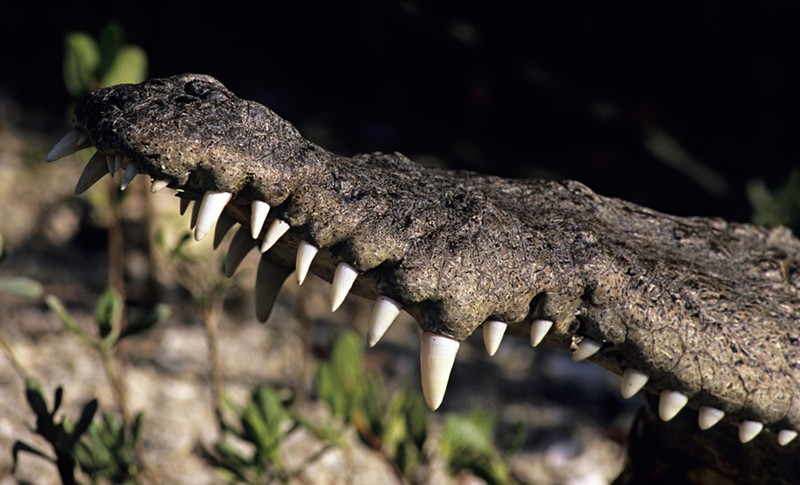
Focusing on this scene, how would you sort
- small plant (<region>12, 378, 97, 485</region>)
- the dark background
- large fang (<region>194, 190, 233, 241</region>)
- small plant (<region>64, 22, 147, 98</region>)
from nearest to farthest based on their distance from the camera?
large fang (<region>194, 190, 233, 241</region>), small plant (<region>12, 378, 97, 485</region>), small plant (<region>64, 22, 147, 98</region>), the dark background

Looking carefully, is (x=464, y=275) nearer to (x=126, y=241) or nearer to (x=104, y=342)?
(x=104, y=342)

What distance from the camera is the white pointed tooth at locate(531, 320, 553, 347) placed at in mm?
1227

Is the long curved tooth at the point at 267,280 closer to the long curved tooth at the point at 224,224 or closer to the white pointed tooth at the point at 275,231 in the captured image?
the long curved tooth at the point at 224,224

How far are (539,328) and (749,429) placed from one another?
34 cm

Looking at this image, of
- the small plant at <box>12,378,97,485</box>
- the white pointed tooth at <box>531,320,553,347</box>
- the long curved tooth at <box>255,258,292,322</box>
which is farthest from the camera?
the small plant at <box>12,378,97,485</box>

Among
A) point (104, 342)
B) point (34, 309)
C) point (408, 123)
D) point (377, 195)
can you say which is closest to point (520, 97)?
point (408, 123)

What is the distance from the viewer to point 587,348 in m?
1.25

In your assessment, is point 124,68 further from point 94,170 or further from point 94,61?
point 94,170

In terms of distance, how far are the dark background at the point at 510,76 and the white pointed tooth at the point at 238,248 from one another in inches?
89.4

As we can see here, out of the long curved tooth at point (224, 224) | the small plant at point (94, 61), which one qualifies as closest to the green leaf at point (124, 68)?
the small plant at point (94, 61)

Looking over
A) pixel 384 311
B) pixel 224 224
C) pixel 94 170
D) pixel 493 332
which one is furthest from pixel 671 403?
pixel 94 170

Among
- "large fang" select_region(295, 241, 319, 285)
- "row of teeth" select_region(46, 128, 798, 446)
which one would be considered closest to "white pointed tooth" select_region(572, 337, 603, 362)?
"row of teeth" select_region(46, 128, 798, 446)

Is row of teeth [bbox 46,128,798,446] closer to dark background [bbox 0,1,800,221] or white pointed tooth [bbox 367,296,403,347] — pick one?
white pointed tooth [bbox 367,296,403,347]

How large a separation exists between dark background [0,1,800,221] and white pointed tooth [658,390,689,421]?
2.33 meters
